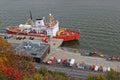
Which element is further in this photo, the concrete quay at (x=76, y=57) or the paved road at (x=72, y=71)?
the concrete quay at (x=76, y=57)

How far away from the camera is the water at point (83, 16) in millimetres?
110312

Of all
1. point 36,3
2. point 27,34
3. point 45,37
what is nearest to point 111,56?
point 45,37

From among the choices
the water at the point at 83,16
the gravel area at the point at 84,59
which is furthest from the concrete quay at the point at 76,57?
the water at the point at 83,16

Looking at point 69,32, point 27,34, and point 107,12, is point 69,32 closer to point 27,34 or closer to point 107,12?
point 27,34

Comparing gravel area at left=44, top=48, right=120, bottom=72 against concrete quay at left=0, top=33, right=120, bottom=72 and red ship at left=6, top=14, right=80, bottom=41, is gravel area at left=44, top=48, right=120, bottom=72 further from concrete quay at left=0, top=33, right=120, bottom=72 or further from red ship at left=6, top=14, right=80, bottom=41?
red ship at left=6, top=14, right=80, bottom=41

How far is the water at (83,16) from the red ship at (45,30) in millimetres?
3824

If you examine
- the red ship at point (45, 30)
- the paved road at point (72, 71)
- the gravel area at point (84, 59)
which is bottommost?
the paved road at point (72, 71)

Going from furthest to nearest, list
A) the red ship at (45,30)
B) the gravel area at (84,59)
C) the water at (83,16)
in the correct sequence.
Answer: the red ship at (45,30)
the water at (83,16)
the gravel area at (84,59)

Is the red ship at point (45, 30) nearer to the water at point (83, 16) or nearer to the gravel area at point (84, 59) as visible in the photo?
the water at point (83, 16)

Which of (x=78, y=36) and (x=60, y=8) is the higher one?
(x=60, y=8)

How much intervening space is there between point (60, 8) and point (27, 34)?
126ft

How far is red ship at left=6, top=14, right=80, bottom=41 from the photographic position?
377ft

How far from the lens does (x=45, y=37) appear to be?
114m

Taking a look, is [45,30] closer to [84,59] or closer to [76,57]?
[76,57]
